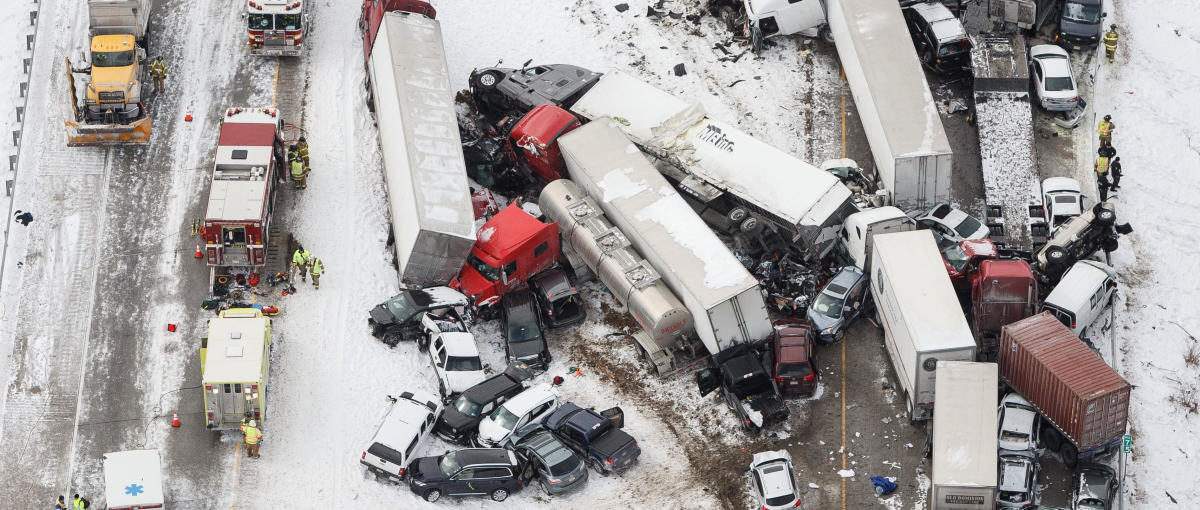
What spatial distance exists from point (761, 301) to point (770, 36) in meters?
13.3

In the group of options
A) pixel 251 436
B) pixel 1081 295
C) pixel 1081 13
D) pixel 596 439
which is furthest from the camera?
pixel 1081 13

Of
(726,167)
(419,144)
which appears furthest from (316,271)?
(726,167)

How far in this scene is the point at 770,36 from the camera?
57.9 metres

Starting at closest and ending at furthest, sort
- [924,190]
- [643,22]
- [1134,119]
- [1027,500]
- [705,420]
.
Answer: [1027,500], [705,420], [924,190], [1134,119], [643,22]

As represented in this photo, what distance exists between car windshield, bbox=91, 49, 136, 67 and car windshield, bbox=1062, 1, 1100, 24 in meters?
29.6

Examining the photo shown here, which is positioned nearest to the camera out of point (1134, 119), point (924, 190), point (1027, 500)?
point (1027, 500)

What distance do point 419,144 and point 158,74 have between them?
34.6ft

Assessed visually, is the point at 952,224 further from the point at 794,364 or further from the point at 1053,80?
the point at 1053,80

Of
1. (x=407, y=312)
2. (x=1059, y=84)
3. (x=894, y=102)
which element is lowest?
(x=1059, y=84)

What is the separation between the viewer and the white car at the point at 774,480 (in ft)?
146

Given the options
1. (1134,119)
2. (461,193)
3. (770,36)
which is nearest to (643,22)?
(770,36)

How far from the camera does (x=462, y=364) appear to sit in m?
47.8

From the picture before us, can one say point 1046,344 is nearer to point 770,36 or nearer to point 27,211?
point 770,36

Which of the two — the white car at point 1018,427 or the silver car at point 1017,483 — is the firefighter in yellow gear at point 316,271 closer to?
the white car at point 1018,427
